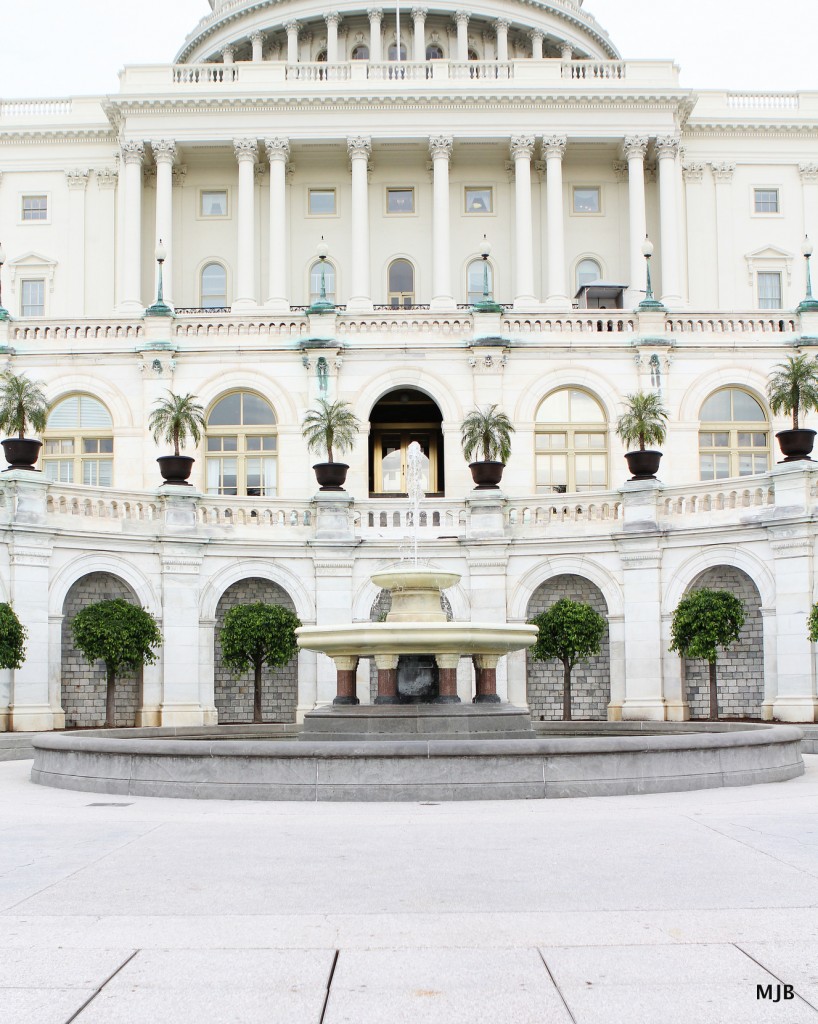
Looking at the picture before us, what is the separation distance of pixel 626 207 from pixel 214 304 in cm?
2453

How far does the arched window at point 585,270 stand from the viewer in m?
76.3

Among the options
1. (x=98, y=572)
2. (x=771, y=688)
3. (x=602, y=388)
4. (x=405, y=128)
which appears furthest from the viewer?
(x=405, y=128)

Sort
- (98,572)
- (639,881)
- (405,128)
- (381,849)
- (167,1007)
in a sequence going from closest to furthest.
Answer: (167,1007) < (639,881) < (381,849) < (98,572) < (405,128)

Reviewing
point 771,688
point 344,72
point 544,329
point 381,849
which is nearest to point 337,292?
point 344,72

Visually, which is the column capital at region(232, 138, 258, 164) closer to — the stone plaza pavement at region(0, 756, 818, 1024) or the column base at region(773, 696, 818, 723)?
the column base at region(773, 696, 818, 723)

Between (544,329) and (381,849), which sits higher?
(544,329)

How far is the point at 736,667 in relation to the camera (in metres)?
34.8

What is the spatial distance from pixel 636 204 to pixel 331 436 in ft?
131

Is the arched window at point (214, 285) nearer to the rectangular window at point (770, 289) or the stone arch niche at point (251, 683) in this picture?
the rectangular window at point (770, 289)

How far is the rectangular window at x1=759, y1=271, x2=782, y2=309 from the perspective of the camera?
7619cm

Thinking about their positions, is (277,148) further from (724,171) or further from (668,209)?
(724,171)

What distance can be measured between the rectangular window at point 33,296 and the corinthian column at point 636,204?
3417cm

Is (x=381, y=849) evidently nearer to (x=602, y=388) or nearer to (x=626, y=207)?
(x=602, y=388)

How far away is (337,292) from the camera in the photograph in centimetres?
7500
